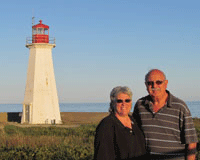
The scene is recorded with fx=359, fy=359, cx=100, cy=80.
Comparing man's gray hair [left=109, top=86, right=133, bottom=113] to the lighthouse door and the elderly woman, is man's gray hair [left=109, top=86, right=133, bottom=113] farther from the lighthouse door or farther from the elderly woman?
the lighthouse door

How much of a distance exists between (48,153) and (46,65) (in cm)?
1848

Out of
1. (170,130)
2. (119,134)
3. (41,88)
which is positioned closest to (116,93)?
(119,134)

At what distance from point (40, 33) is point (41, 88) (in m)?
4.32

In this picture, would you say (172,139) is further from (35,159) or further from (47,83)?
(47,83)

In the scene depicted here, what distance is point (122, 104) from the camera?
3.82 metres

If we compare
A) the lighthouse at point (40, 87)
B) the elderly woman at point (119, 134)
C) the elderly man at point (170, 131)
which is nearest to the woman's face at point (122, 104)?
the elderly woman at point (119, 134)

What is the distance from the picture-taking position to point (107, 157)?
3.57 metres

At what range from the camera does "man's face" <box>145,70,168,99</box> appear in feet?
14.0

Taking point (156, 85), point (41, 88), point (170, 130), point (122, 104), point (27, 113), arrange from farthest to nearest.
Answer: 1. point (27, 113)
2. point (41, 88)
3. point (156, 85)
4. point (170, 130)
5. point (122, 104)

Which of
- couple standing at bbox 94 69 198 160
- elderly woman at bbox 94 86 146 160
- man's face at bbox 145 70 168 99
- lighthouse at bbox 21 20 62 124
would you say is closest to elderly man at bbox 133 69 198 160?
couple standing at bbox 94 69 198 160

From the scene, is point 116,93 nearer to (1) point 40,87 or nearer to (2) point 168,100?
(2) point 168,100

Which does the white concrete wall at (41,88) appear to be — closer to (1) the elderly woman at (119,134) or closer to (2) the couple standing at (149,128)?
(2) the couple standing at (149,128)

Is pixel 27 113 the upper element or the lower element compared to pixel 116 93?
upper

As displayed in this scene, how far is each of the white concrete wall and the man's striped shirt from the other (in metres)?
22.5
